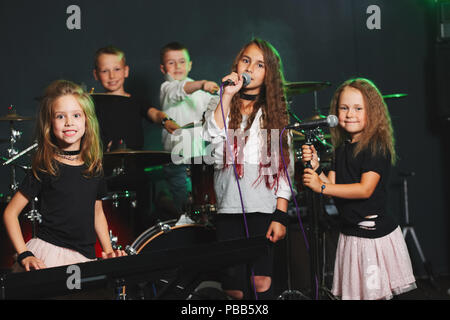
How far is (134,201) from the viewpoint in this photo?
2.71 metres

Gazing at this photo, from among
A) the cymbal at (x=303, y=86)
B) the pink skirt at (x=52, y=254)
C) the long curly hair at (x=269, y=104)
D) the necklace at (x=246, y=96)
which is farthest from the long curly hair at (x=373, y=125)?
the pink skirt at (x=52, y=254)

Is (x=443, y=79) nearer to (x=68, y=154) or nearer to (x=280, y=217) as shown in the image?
(x=280, y=217)

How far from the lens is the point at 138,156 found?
8.48 feet

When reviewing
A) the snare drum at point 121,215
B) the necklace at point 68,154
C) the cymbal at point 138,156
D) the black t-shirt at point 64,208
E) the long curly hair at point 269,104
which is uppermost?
the long curly hair at point 269,104

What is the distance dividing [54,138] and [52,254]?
47 cm

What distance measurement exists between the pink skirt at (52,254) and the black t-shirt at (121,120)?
4.89 ft

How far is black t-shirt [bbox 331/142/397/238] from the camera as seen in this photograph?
2086 millimetres

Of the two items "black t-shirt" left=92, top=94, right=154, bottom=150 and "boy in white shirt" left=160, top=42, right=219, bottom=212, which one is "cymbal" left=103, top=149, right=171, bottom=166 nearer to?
"boy in white shirt" left=160, top=42, right=219, bottom=212

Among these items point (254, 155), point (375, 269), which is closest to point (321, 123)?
point (254, 155)

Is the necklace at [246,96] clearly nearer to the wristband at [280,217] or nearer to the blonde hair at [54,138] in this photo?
the wristband at [280,217]

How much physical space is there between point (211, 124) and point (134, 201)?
2.93ft

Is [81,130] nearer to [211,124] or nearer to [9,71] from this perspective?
[211,124]

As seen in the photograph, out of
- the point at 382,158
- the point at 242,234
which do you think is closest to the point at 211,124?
the point at 242,234

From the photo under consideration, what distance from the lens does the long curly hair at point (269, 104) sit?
2.10 metres
